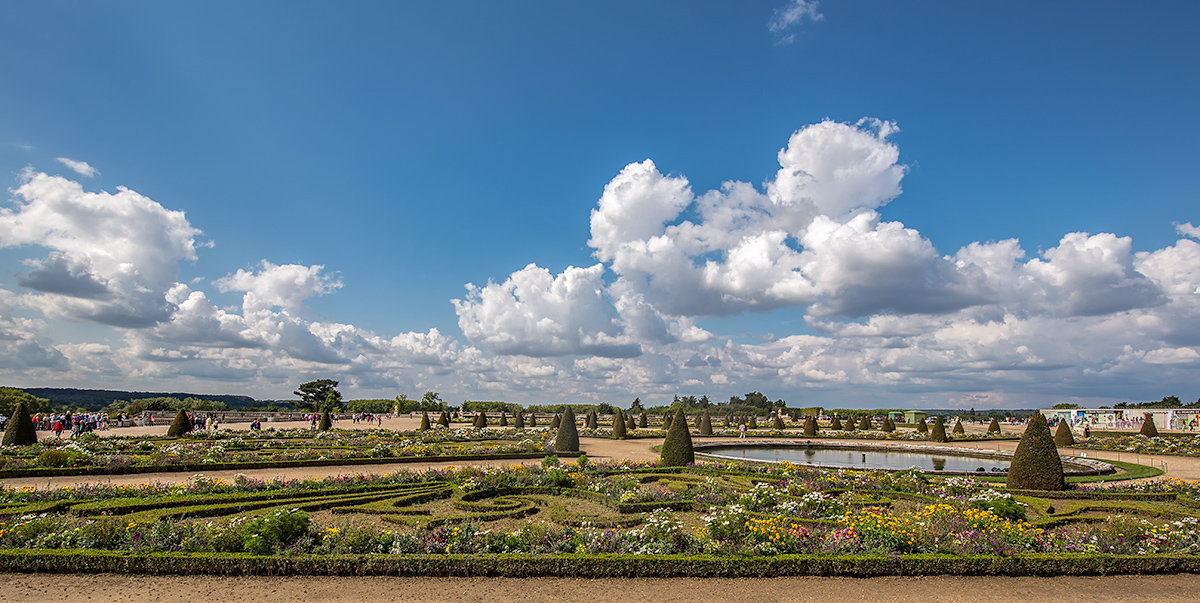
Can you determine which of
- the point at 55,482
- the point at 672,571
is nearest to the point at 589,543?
the point at 672,571

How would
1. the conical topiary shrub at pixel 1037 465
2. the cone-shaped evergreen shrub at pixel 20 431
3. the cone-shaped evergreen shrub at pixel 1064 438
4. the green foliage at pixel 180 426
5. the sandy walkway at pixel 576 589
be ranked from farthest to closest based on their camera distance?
the cone-shaped evergreen shrub at pixel 1064 438
the green foliage at pixel 180 426
the cone-shaped evergreen shrub at pixel 20 431
the conical topiary shrub at pixel 1037 465
the sandy walkway at pixel 576 589

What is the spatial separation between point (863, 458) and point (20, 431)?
38.6 meters

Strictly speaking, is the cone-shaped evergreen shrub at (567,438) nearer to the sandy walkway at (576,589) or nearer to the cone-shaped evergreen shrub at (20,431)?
the sandy walkway at (576,589)

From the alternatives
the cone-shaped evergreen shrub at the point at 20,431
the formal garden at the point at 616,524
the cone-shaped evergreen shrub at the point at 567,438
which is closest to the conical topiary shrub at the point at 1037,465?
the formal garden at the point at 616,524

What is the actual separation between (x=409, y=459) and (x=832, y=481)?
623 inches

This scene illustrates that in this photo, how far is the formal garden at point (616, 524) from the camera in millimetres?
9453

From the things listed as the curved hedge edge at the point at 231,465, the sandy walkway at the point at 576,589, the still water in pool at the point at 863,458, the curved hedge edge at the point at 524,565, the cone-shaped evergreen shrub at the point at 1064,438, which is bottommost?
the still water in pool at the point at 863,458

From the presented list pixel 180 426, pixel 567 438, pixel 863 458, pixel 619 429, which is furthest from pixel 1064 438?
pixel 180 426

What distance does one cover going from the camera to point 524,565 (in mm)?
9414

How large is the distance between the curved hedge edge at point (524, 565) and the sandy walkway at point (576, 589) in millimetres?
157

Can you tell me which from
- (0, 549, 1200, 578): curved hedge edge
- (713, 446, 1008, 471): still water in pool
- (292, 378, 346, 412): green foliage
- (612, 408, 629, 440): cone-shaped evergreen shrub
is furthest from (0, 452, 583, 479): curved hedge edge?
(292, 378, 346, 412): green foliage

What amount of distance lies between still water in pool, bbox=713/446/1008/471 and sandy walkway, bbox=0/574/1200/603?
15949 millimetres

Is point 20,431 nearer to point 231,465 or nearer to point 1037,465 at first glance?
point 231,465

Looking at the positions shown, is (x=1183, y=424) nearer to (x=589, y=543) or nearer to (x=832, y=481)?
(x=832, y=481)
